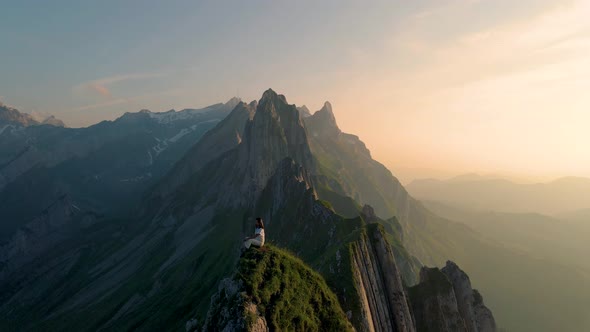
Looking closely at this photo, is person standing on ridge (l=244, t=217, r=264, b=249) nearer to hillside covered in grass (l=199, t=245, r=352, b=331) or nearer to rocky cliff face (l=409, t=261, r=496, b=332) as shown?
hillside covered in grass (l=199, t=245, r=352, b=331)

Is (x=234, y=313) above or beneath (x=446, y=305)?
above

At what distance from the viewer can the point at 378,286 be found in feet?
200

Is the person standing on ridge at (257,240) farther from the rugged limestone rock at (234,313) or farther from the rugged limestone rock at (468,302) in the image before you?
the rugged limestone rock at (468,302)

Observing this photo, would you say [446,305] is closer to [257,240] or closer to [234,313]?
[257,240]

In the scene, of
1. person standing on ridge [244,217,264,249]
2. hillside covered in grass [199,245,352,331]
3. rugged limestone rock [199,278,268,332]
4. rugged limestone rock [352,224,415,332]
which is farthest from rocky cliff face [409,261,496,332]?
rugged limestone rock [199,278,268,332]

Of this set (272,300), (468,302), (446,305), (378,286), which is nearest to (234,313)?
(272,300)

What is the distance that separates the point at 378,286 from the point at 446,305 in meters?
24.5

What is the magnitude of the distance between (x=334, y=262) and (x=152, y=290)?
524ft

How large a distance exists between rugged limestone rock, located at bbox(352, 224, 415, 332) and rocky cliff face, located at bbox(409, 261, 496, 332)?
12.7m

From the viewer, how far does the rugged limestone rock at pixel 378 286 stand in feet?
174

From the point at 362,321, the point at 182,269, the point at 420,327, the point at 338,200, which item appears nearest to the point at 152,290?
the point at 182,269

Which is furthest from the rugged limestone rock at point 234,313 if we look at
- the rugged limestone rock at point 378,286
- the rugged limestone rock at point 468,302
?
the rugged limestone rock at point 468,302

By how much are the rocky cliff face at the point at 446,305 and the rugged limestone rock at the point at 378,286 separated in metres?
12.7

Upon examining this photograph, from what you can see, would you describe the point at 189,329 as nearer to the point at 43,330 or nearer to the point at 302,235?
the point at 302,235
